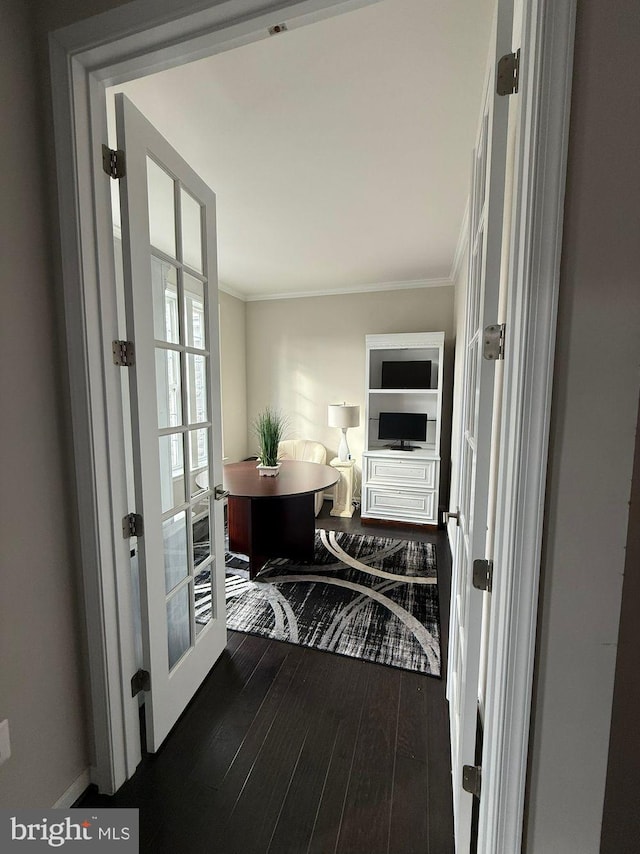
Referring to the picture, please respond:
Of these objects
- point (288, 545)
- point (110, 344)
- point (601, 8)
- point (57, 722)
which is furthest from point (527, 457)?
point (288, 545)

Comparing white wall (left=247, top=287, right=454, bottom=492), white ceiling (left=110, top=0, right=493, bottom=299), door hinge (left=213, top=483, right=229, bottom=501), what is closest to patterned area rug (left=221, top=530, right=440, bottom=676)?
door hinge (left=213, top=483, right=229, bottom=501)

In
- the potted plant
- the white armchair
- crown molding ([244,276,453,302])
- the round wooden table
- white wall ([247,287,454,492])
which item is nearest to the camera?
the round wooden table

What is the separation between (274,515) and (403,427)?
6.08ft

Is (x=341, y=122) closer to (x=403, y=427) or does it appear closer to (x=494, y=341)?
(x=494, y=341)

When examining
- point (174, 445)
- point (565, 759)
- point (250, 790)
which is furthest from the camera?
point (174, 445)

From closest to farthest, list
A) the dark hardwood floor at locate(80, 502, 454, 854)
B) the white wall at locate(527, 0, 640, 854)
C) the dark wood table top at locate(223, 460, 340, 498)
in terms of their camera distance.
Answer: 1. the white wall at locate(527, 0, 640, 854)
2. the dark hardwood floor at locate(80, 502, 454, 854)
3. the dark wood table top at locate(223, 460, 340, 498)

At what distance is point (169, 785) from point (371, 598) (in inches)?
57.7

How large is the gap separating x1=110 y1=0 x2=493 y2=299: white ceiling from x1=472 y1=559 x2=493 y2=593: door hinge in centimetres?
172

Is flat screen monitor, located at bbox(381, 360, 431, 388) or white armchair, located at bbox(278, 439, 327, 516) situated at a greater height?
flat screen monitor, located at bbox(381, 360, 431, 388)

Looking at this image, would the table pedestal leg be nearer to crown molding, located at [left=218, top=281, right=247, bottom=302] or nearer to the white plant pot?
the white plant pot

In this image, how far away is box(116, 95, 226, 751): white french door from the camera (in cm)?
126

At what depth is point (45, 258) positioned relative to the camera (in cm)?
110

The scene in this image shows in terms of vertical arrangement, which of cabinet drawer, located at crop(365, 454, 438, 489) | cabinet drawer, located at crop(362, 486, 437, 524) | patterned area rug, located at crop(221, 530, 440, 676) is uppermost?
cabinet drawer, located at crop(365, 454, 438, 489)

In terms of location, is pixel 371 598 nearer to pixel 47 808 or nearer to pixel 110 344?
pixel 47 808
